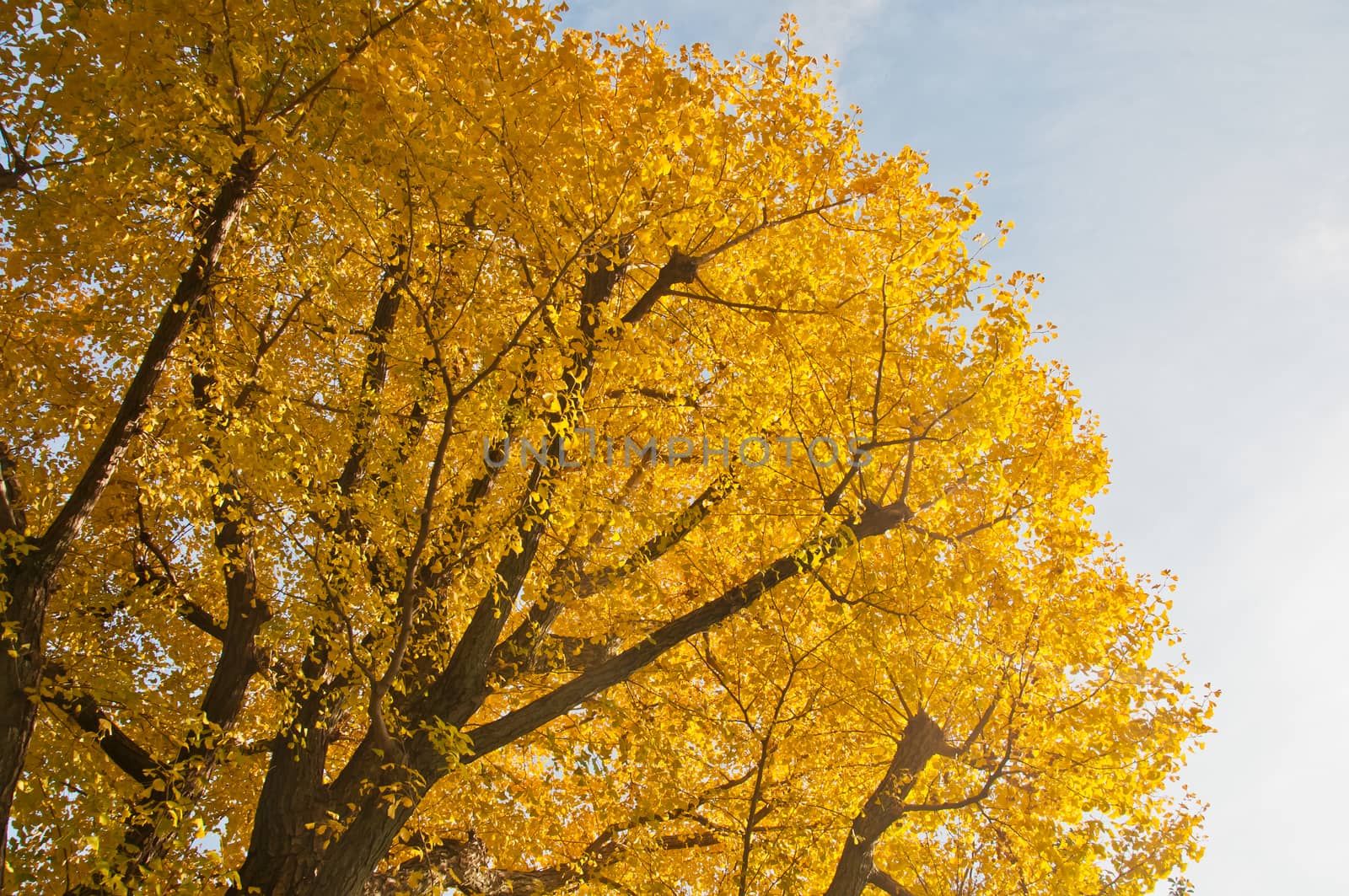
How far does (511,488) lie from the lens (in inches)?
239

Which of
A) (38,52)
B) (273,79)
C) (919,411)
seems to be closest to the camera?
(38,52)

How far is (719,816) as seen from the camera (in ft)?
29.0

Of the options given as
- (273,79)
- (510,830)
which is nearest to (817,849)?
(510,830)

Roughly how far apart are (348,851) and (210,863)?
1.33 m

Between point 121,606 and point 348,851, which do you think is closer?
point 348,851

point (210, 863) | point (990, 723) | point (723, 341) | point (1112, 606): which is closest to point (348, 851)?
point (210, 863)

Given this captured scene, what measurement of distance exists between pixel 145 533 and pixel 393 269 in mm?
3087

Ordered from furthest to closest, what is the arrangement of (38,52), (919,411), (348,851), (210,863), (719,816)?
(719,816), (919,411), (210,863), (348,851), (38,52)

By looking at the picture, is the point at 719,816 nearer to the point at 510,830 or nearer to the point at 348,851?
the point at 510,830

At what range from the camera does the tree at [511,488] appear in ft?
14.9

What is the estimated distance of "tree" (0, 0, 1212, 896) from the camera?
4.54 meters

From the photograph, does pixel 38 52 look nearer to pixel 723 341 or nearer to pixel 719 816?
pixel 723 341

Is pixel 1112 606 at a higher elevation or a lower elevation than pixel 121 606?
higher

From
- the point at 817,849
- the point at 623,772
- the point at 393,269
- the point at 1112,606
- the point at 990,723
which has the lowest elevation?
the point at 817,849
